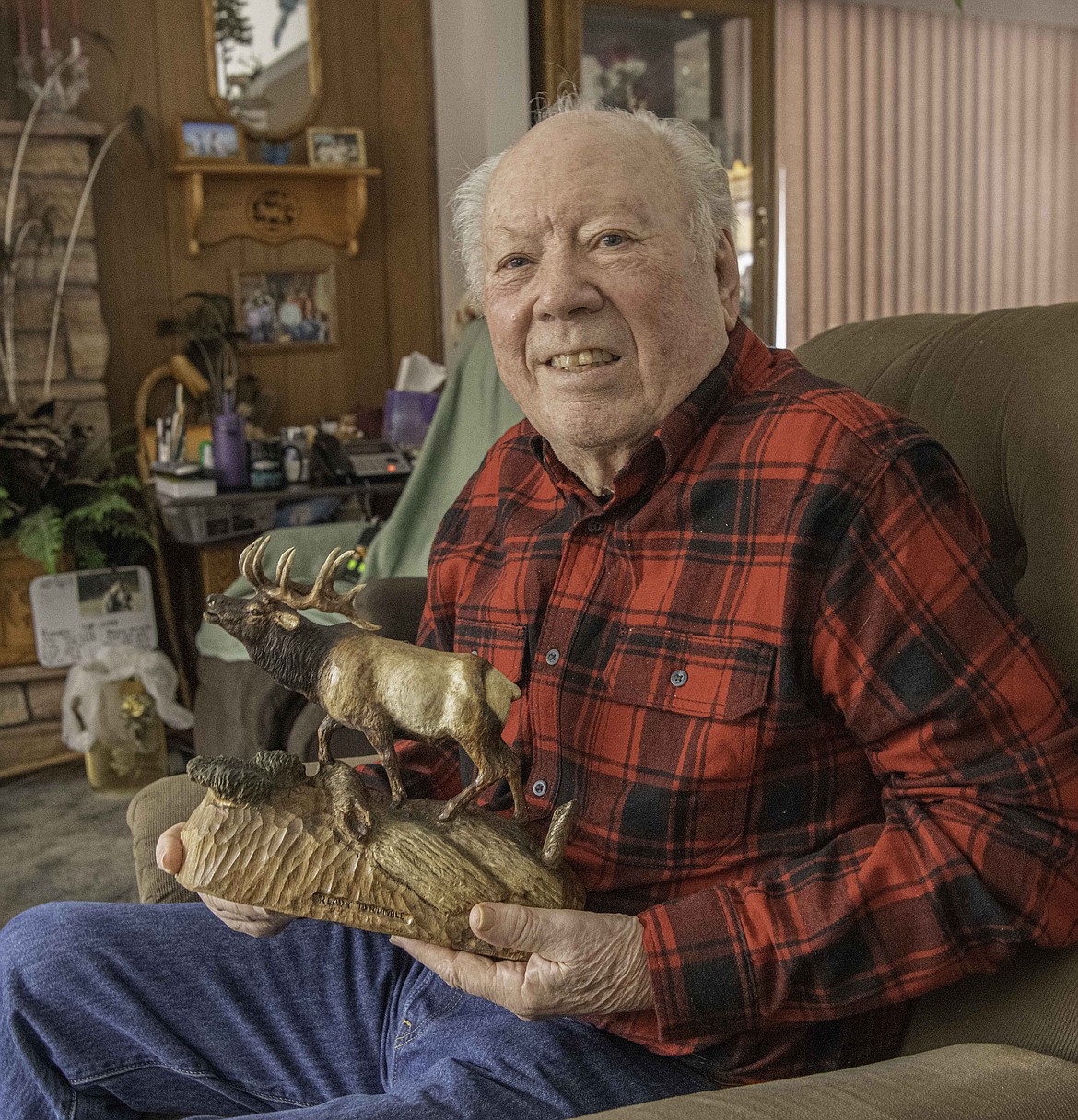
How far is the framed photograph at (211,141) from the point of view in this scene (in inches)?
137

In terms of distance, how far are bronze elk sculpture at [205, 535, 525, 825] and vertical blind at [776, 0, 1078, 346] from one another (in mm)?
3962

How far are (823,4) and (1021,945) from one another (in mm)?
4406

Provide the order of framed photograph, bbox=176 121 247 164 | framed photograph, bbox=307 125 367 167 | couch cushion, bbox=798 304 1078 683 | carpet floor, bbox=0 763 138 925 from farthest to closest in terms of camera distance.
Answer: framed photograph, bbox=307 125 367 167
framed photograph, bbox=176 121 247 164
carpet floor, bbox=0 763 138 925
couch cushion, bbox=798 304 1078 683

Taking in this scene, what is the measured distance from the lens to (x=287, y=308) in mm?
3768

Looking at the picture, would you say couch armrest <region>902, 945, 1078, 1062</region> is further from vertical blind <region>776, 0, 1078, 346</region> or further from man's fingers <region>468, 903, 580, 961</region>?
vertical blind <region>776, 0, 1078, 346</region>

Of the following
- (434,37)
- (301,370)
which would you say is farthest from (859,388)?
(434,37)

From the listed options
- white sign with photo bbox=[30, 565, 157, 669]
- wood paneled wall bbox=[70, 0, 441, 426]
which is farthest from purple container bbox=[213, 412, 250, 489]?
wood paneled wall bbox=[70, 0, 441, 426]

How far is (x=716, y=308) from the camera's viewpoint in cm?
115

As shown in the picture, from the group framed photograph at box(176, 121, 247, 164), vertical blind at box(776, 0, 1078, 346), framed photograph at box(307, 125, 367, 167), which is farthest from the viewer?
vertical blind at box(776, 0, 1078, 346)

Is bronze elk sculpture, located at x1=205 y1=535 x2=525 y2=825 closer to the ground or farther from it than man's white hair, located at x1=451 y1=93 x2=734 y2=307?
closer to the ground

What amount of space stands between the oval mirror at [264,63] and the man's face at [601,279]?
9.00 feet

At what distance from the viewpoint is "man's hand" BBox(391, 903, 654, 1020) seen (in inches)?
35.8

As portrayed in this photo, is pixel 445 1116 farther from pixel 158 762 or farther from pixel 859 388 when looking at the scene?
pixel 158 762

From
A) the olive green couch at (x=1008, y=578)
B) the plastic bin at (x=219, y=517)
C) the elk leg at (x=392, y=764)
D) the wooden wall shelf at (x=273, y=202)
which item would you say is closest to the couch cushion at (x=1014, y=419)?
the olive green couch at (x=1008, y=578)
